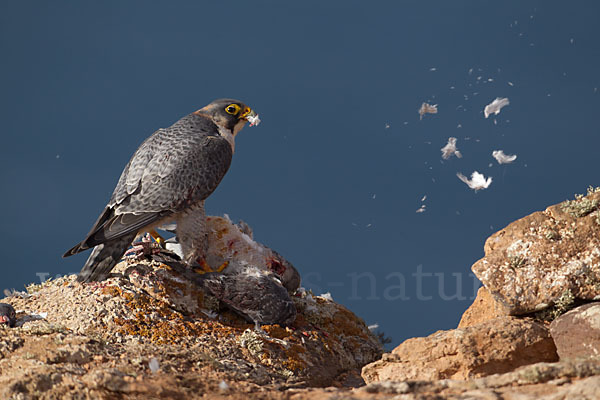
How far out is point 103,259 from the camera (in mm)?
8266

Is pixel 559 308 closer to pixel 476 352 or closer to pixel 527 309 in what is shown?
pixel 527 309

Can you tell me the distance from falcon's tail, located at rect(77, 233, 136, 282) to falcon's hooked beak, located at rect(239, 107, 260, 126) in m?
2.60

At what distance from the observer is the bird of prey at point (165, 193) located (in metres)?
8.27

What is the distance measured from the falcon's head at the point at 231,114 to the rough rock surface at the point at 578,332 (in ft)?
17.1

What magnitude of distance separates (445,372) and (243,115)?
498 centimetres

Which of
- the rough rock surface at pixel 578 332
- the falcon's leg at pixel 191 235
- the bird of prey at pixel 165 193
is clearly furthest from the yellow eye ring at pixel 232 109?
the rough rock surface at pixel 578 332

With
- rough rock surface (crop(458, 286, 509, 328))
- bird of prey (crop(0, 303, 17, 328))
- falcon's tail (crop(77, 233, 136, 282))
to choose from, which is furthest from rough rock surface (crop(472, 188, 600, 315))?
bird of prey (crop(0, 303, 17, 328))

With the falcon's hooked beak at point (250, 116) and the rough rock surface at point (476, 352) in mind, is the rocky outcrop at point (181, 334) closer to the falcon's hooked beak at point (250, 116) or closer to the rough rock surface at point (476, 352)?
the rough rock surface at point (476, 352)

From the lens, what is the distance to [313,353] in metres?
8.39

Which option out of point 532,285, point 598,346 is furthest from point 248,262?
point 598,346

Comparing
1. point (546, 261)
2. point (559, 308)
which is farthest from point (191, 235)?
point (559, 308)

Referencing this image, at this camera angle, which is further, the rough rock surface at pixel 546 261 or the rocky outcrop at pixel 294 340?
the rough rock surface at pixel 546 261

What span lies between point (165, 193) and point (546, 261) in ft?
16.4

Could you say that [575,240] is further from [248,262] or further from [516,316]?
[248,262]
